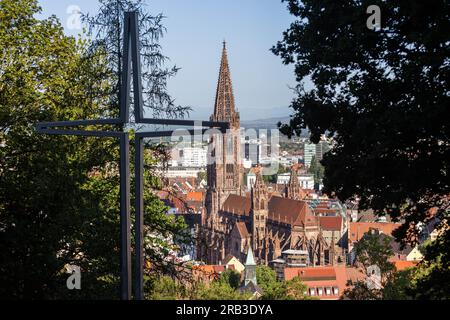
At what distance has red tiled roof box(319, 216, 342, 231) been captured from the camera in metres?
85.8

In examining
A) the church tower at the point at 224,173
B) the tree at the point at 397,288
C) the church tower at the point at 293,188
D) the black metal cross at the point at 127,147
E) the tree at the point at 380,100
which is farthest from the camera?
the church tower at the point at 224,173

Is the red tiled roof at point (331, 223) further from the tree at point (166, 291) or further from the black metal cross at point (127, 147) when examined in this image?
the black metal cross at point (127, 147)

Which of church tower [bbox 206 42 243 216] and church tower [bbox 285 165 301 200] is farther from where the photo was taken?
church tower [bbox 206 42 243 216]

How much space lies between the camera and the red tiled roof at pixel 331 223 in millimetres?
85838

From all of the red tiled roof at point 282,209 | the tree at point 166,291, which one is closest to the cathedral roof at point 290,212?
the red tiled roof at point 282,209

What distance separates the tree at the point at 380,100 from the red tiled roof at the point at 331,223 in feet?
252

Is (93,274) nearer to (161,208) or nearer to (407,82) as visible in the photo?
(161,208)

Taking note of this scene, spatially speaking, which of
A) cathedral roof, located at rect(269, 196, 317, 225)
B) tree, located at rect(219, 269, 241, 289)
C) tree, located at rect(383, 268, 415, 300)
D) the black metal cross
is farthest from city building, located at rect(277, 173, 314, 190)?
the black metal cross

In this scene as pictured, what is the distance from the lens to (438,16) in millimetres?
8164

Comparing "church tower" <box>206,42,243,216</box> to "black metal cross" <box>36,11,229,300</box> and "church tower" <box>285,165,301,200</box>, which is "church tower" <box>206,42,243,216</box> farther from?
"black metal cross" <box>36,11,229,300</box>

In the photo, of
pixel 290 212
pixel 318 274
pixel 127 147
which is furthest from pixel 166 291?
pixel 290 212

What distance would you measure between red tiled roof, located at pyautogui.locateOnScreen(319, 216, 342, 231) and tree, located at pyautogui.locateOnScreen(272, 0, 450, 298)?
76.9m

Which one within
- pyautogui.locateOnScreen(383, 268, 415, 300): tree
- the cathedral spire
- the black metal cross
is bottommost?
pyautogui.locateOnScreen(383, 268, 415, 300): tree

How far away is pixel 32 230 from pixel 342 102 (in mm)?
4666
